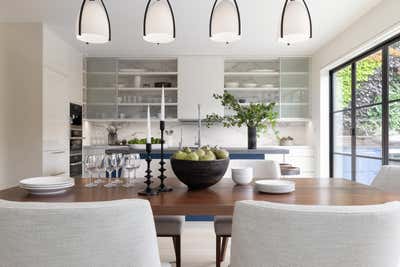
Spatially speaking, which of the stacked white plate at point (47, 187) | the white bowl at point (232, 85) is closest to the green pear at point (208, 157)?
the stacked white plate at point (47, 187)

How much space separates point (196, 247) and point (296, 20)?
6.82 ft

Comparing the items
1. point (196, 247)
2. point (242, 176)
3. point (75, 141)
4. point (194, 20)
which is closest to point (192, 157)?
point (242, 176)

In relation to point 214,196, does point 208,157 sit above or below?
above

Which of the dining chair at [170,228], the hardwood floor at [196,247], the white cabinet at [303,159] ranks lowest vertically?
the hardwood floor at [196,247]

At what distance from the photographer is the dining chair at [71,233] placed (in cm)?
87

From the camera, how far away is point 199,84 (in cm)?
Answer: 564

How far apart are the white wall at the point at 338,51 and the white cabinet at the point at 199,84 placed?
5.45 feet

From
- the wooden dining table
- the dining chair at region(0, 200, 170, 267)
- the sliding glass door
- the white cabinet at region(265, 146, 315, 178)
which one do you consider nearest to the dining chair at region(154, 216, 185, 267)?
the wooden dining table

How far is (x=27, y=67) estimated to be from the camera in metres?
4.09

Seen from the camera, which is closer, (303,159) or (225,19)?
(225,19)

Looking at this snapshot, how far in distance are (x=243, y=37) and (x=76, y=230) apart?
168 inches

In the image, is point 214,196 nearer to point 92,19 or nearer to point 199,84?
point 92,19

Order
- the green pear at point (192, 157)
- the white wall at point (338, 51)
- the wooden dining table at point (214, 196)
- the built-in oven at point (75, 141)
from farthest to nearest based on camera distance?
the built-in oven at point (75, 141), the white wall at point (338, 51), the green pear at point (192, 157), the wooden dining table at point (214, 196)

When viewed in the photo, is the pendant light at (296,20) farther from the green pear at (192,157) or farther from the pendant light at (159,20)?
the green pear at (192,157)
